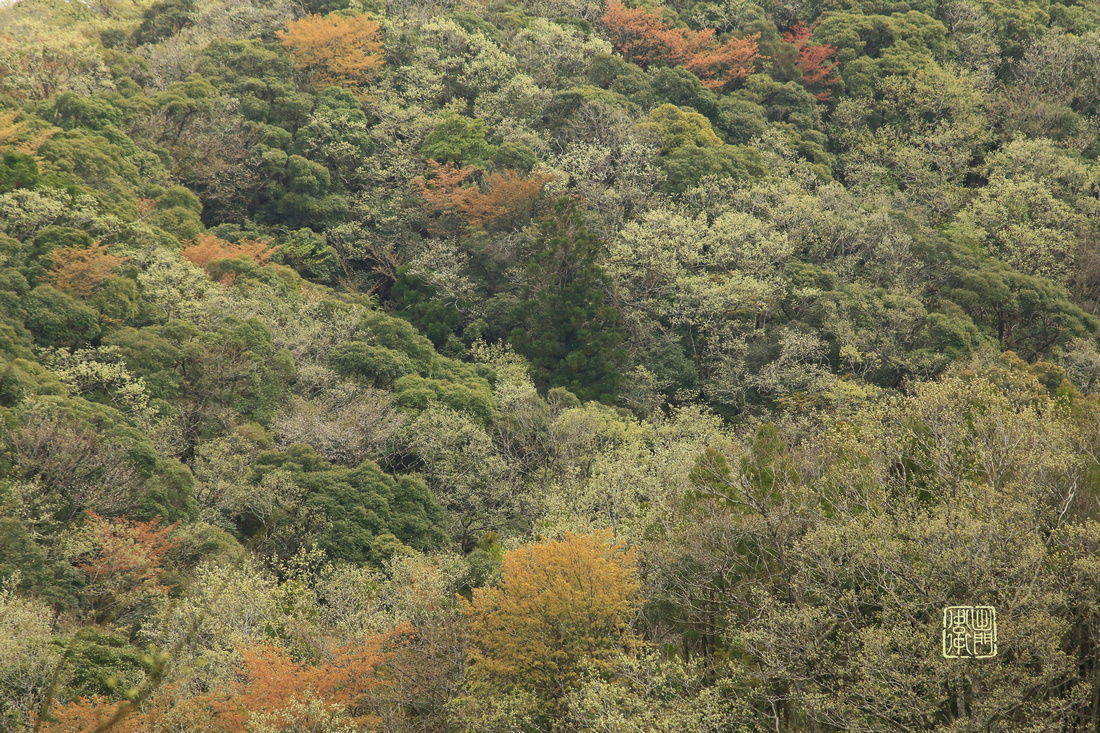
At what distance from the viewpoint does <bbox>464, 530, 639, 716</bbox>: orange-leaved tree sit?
19016mm

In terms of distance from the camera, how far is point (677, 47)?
5681 centimetres

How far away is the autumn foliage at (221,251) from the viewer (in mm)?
36969

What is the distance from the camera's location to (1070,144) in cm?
4916

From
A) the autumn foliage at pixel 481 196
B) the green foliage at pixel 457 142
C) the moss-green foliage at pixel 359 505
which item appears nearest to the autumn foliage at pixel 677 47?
the green foliage at pixel 457 142

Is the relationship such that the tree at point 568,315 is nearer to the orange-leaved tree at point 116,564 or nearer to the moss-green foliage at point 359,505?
the moss-green foliage at point 359,505

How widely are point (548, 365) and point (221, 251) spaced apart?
1490 cm

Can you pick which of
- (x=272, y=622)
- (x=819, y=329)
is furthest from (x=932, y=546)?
(x=819, y=329)

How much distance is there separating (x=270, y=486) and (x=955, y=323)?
26553 millimetres

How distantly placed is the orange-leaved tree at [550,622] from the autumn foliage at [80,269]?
1876 cm

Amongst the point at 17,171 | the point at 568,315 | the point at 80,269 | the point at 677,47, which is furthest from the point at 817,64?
the point at 17,171

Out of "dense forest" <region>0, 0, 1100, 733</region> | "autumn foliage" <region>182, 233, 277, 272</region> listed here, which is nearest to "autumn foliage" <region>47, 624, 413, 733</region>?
"dense forest" <region>0, 0, 1100, 733</region>

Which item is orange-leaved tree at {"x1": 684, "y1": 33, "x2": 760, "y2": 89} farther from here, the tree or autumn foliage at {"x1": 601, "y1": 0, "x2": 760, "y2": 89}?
the tree

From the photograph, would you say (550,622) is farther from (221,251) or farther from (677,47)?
(677,47)

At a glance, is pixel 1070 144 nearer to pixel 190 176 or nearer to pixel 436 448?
pixel 436 448
